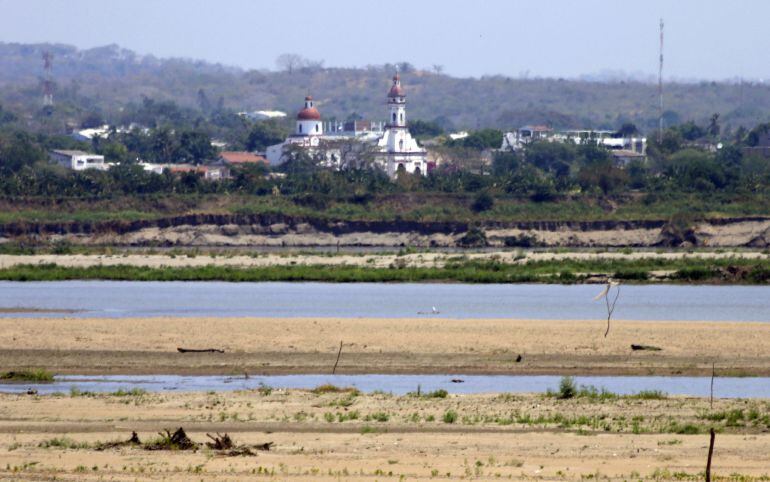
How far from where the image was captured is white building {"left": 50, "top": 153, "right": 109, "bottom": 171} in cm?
11215

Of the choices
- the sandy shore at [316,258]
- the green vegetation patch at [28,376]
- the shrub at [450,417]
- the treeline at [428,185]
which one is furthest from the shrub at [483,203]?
the shrub at [450,417]

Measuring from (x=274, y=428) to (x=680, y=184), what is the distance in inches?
2538

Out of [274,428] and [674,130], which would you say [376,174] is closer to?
[674,130]

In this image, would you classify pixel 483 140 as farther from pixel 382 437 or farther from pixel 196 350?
pixel 382 437

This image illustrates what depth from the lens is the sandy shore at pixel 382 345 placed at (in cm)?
2694

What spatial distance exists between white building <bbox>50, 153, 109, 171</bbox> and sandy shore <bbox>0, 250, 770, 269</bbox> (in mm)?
52583

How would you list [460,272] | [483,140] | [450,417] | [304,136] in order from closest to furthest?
[450,417] < [460,272] < [304,136] < [483,140]

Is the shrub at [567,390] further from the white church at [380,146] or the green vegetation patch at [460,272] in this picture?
the white church at [380,146]

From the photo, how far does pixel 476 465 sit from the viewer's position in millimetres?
18125

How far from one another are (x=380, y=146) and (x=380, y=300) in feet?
230

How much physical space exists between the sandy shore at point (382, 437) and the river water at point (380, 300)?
12969mm

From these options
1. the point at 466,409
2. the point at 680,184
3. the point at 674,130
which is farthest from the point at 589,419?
the point at 674,130

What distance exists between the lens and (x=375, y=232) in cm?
7581

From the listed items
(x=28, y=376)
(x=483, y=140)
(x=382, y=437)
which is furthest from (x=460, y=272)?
(x=483, y=140)
